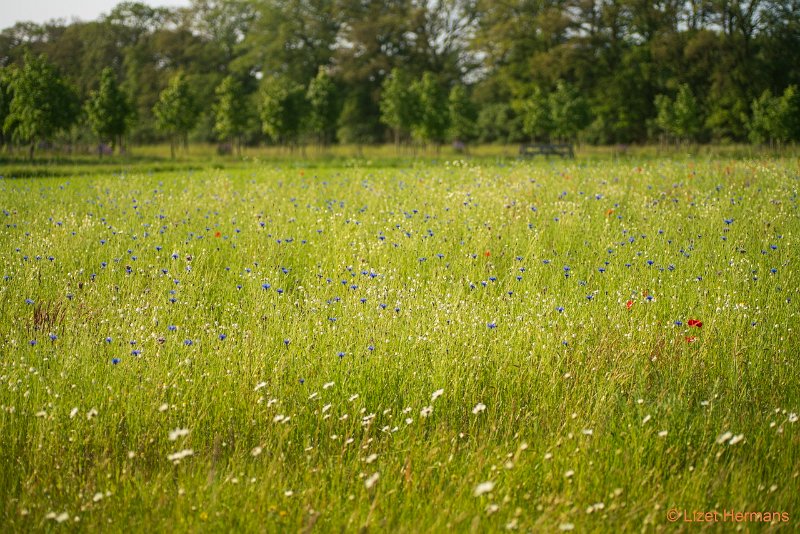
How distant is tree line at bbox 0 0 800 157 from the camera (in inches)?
1535

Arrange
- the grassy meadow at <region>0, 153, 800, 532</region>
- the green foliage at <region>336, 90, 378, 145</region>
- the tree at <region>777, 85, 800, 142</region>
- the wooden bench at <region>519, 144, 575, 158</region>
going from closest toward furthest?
the grassy meadow at <region>0, 153, 800, 532</region>, the wooden bench at <region>519, 144, 575, 158</region>, the tree at <region>777, 85, 800, 142</region>, the green foliage at <region>336, 90, 378, 145</region>

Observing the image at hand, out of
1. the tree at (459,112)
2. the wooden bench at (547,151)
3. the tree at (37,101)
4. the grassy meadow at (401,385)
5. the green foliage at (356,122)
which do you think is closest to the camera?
the grassy meadow at (401,385)

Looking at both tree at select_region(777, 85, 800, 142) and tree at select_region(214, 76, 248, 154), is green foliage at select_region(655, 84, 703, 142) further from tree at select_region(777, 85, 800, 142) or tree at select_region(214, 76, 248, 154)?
tree at select_region(214, 76, 248, 154)

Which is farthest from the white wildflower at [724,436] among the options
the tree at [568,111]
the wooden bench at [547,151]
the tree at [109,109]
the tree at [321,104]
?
the tree at [568,111]

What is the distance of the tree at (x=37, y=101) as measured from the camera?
2942cm

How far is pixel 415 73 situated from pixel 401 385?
5342 centimetres

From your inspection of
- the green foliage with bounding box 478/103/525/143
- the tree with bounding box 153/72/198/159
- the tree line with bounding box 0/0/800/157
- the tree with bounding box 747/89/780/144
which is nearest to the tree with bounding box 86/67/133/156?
the tree line with bounding box 0/0/800/157

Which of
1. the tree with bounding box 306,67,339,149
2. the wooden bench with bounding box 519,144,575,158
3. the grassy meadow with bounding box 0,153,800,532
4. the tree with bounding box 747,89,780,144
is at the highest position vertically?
the tree with bounding box 306,67,339,149

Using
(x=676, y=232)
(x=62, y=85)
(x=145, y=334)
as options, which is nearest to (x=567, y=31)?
(x=62, y=85)

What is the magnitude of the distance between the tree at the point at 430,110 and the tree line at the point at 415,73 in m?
0.10

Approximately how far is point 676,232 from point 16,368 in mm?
6825

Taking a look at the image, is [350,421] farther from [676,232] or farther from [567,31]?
[567,31]

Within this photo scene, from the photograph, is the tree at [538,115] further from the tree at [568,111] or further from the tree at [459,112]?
the tree at [459,112]

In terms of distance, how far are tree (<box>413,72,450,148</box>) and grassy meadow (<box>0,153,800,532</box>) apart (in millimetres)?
33557
